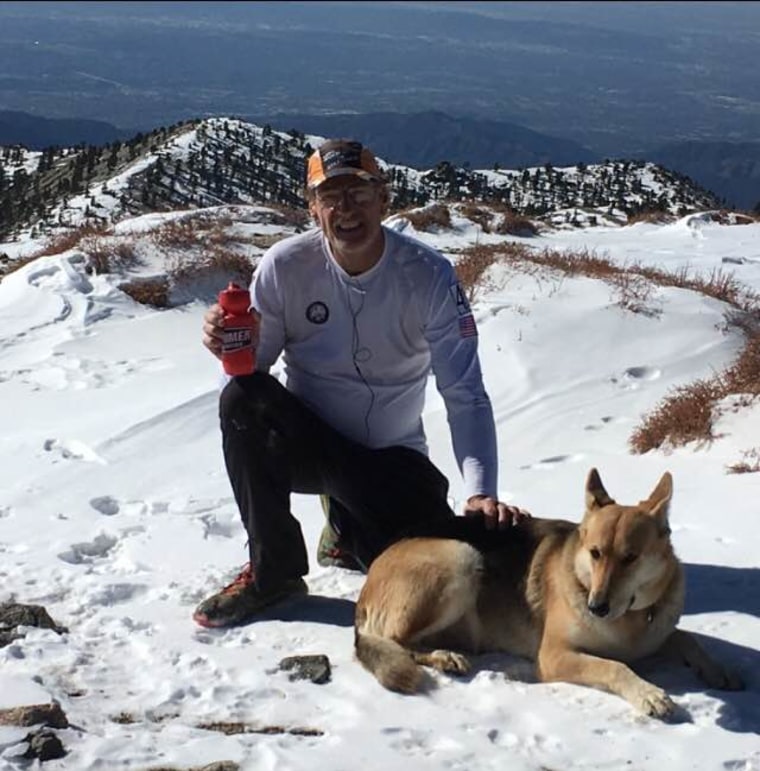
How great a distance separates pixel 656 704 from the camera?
12.4 ft

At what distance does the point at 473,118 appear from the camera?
179 metres

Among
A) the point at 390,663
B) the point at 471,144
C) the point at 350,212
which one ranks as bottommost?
the point at 471,144

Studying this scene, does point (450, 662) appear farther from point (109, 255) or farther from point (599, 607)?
point (109, 255)

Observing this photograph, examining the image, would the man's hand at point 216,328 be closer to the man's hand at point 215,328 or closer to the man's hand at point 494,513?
the man's hand at point 215,328

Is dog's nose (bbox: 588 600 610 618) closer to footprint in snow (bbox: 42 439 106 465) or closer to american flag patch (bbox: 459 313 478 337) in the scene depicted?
american flag patch (bbox: 459 313 478 337)

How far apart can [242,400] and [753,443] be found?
4.03 metres

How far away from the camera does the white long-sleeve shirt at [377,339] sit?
5039mm

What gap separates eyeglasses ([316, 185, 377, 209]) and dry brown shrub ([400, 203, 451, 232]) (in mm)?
15111

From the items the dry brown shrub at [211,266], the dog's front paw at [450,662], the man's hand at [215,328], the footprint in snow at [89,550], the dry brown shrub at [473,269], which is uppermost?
the man's hand at [215,328]

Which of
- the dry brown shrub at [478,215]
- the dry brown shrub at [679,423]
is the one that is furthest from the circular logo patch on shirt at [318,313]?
the dry brown shrub at [478,215]

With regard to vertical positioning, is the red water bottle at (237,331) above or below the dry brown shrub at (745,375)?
above

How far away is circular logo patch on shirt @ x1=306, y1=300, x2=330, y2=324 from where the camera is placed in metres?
5.16

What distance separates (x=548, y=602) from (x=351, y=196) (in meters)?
2.09

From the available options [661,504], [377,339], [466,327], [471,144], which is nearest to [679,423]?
[466,327]
